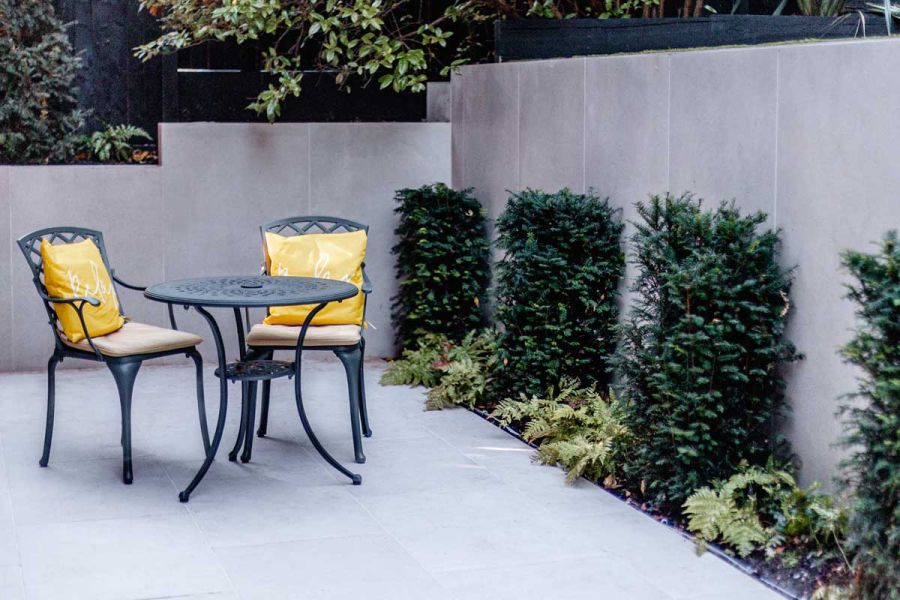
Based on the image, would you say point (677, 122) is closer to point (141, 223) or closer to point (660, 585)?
point (660, 585)

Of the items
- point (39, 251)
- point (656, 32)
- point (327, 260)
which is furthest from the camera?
point (656, 32)

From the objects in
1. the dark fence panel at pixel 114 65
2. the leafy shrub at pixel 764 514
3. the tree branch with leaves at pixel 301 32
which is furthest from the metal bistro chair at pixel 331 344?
the dark fence panel at pixel 114 65

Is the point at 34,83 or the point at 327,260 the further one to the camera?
the point at 34,83

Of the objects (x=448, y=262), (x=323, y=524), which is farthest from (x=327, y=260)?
(x=323, y=524)

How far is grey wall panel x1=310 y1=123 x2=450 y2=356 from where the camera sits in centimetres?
851

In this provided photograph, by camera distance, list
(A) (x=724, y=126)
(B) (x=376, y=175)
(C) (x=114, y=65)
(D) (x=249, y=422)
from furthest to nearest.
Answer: (C) (x=114, y=65)
(B) (x=376, y=175)
(D) (x=249, y=422)
(A) (x=724, y=126)

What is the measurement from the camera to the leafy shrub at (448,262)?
7957 mm

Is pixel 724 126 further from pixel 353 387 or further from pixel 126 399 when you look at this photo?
pixel 126 399

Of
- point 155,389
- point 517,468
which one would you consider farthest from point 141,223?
point 517,468

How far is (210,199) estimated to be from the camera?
832 cm

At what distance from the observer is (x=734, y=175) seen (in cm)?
532

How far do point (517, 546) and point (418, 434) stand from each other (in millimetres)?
1820

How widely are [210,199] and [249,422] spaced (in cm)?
292

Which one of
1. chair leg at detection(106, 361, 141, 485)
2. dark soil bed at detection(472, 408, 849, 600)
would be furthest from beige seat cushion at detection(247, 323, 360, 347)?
dark soil bed at detection(472, 408, 849, 600)
